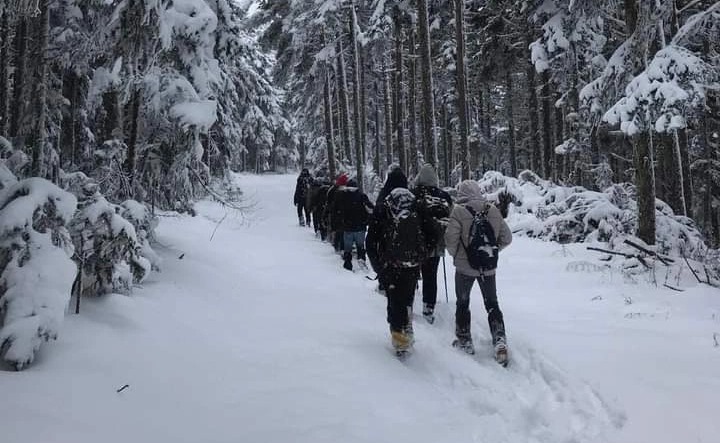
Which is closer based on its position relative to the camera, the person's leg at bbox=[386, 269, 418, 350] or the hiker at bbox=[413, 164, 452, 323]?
the person's leg at bbox=[386, 269, 418, 350]

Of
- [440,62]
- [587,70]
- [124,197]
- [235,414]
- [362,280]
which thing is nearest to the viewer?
[235,414]

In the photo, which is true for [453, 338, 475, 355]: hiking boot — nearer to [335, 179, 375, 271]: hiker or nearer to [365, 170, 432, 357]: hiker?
[365, 170, 432, 357]: hiker

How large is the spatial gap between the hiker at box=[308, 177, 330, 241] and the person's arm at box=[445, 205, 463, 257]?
8.85 meters

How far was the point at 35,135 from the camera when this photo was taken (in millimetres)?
5445

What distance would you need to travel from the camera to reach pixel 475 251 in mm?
5848

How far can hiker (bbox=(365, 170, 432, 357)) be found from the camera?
225 inches

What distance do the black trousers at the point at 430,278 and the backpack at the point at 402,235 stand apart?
1199 millimetres

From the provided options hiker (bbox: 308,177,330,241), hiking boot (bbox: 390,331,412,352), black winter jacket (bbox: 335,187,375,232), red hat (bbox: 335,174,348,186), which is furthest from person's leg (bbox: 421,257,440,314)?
hiker (bbox: 308,177,330,241)

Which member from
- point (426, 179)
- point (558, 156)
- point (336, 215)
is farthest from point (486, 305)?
point (558, 156)

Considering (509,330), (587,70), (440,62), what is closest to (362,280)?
(509,330)

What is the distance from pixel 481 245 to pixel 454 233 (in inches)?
13.7

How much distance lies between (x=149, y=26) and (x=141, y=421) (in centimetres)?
523

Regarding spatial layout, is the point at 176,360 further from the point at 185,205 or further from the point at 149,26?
the point at 185,205

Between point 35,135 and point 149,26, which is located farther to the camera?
point 149,26
